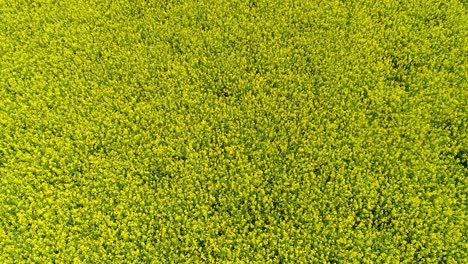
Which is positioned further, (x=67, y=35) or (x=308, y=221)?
(x=67, y=35)

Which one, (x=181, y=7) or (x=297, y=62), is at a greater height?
(x=297, y=62)

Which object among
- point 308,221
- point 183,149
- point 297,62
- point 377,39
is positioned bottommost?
point 183,149

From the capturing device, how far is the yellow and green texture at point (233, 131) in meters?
3.76

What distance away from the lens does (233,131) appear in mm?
4312

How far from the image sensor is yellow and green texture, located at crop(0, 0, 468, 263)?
12.3 feet

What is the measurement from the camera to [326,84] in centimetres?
455

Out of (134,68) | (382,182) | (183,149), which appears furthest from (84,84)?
(382,182)

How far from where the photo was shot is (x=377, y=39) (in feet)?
16.0

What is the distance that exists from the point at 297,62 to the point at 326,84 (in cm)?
51

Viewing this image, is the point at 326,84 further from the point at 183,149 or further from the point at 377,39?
the point at 183,149

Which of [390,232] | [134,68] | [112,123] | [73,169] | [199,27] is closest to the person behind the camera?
[390,232]

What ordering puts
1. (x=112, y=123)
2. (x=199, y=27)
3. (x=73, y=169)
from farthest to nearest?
(x=199, y=27) → (x=112, y=123) → (x=73, y=169)

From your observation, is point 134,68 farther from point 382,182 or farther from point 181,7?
point 382,182

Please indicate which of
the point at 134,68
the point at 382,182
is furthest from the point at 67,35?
the point at 382,182
